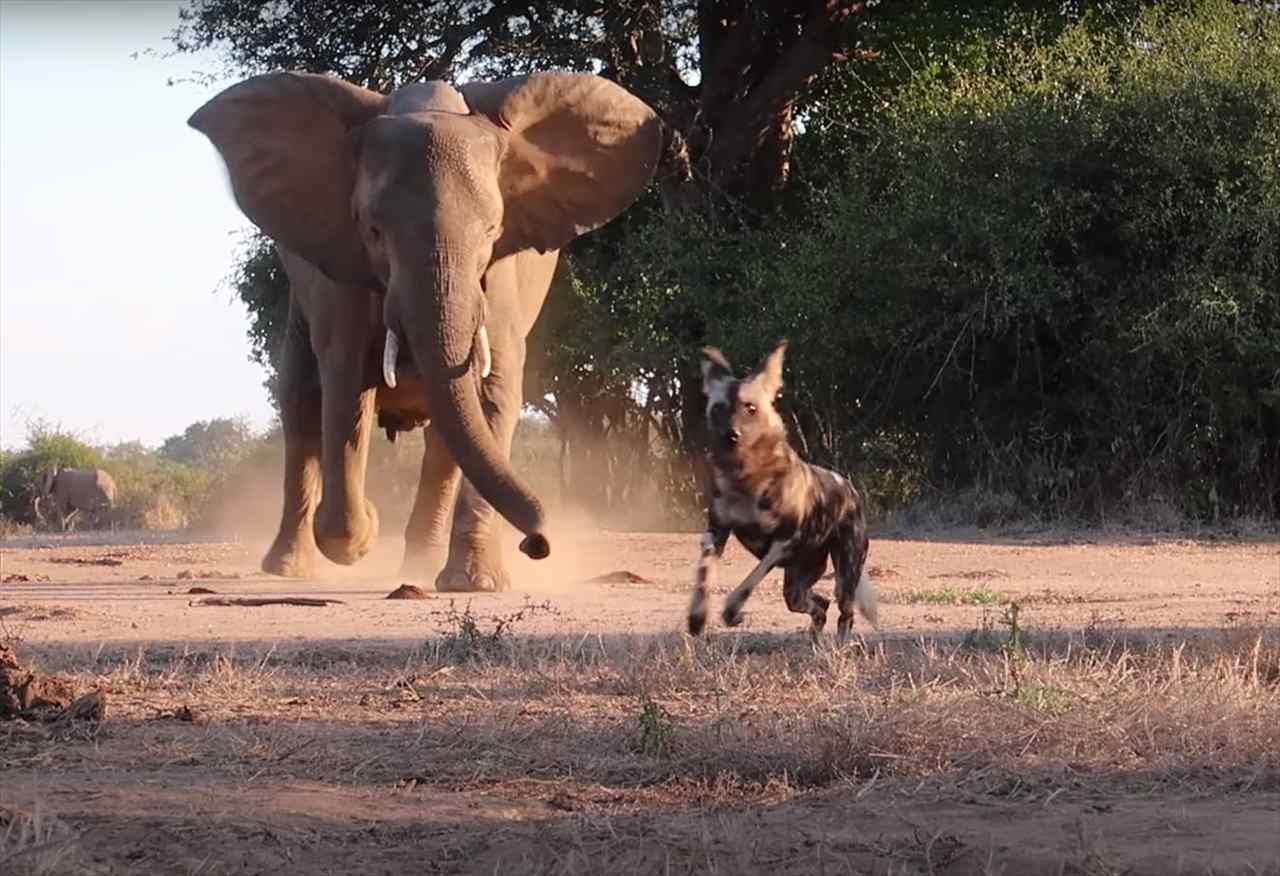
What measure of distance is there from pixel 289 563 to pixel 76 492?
1946 centimetres

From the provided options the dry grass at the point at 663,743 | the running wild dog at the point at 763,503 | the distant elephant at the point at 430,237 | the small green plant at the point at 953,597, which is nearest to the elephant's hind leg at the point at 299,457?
the distant elephant at the point at 430,237

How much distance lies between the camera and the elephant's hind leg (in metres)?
14.4

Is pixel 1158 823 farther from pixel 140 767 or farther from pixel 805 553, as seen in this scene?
pixel 805 553

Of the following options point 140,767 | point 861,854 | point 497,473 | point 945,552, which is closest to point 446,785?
point 140,767

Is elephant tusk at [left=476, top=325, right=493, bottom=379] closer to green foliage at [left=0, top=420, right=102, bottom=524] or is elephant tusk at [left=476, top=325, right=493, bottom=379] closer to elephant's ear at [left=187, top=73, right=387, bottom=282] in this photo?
elephant's ear at [left=187, top=73, right=387, bottom=282]

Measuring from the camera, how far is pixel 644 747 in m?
6.27

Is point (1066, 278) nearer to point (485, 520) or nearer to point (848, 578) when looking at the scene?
point (485, 520)

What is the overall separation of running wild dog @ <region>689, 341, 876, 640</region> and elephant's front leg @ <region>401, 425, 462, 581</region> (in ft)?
15.2

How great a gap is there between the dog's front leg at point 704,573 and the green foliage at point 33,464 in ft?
83.4

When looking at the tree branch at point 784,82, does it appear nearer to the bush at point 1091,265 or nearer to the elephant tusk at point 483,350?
the bush at point 1091,265

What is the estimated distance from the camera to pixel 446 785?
5957 millimetres

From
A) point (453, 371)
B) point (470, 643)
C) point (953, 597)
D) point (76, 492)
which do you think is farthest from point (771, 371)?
point (76, 492)

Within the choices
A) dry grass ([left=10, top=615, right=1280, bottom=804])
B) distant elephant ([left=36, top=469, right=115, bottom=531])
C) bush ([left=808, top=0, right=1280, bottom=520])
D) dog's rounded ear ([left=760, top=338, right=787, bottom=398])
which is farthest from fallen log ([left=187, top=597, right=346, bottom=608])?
distant elephant ([left=36, top=469, right=115, bottom=531])

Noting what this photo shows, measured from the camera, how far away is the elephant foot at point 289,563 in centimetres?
1438
